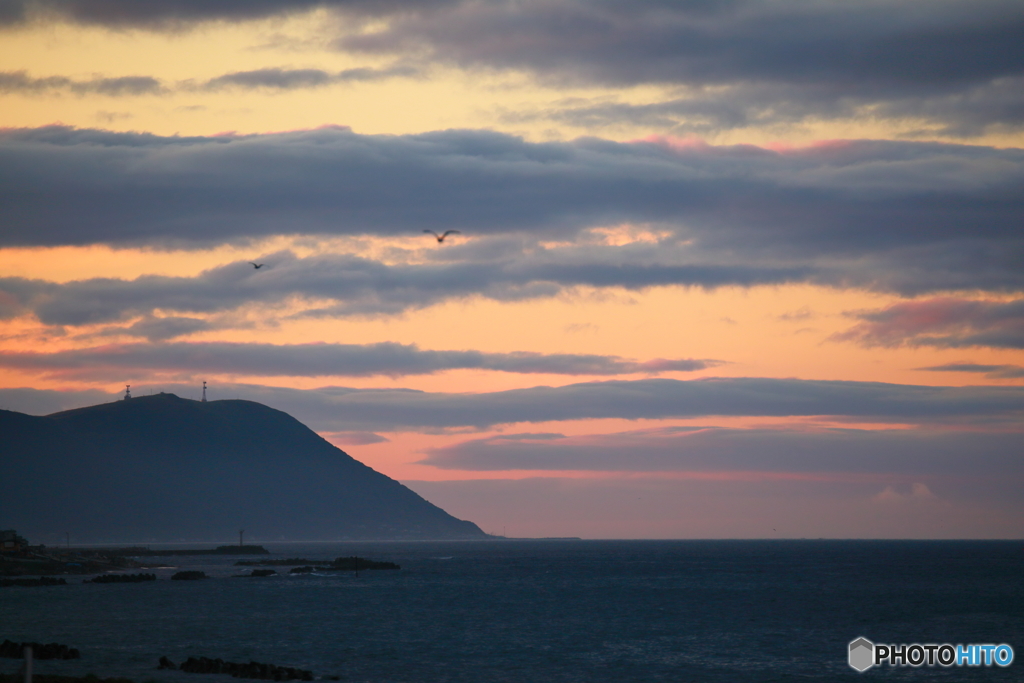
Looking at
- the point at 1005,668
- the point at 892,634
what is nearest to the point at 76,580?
the point at 892,634

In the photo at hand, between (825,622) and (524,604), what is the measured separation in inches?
1517

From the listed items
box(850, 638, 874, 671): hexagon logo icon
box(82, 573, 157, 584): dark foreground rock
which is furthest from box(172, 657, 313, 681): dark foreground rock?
box(82, 573, 157, 584): dark foreground rock

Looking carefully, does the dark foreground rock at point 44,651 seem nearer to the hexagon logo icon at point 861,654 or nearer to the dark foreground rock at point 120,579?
the hexagon logo icon at point 861,654

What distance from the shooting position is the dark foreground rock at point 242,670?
202ft

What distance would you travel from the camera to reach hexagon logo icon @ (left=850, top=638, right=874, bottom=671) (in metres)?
71.6

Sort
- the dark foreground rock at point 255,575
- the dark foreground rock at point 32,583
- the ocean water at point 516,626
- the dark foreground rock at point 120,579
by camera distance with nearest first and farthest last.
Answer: the ocean water at point 516,626 → the dark foreground rock at point 32,583 → the dark foreground rock at point 120,579 → the dark foreground rock at point 255,575

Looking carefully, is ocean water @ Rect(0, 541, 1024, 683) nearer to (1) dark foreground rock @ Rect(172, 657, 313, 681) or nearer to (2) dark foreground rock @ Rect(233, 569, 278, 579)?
(1) dark foreground rock @ Rect(172, 657, 313, 681)

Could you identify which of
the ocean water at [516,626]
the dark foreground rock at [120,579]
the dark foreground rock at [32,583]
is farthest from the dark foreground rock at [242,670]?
the dark foreground rock at [120,579]

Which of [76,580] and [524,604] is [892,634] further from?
[76,580]

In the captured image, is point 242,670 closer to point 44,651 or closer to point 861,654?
point 44,651

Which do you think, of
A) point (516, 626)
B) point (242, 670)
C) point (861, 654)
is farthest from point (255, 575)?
point (861, 654)

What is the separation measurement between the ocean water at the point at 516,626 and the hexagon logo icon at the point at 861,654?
999 millimetres

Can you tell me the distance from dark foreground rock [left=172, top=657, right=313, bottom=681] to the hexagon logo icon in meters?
38.1

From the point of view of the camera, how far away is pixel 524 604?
12550cm
